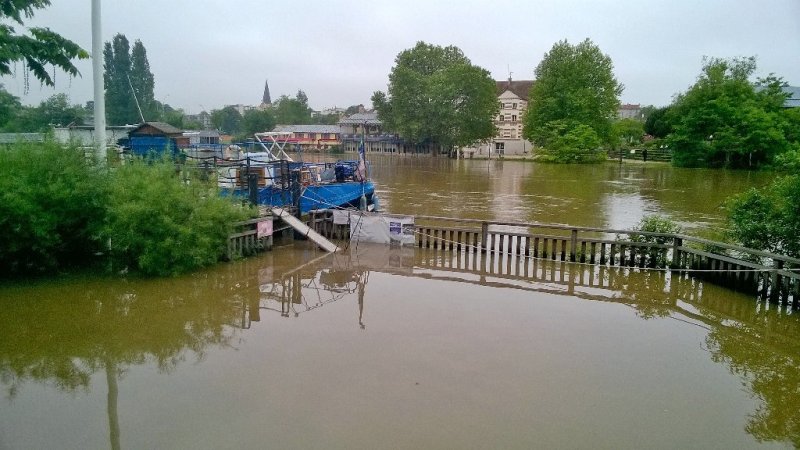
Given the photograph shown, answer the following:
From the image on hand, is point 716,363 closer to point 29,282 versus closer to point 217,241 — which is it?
point 217,241

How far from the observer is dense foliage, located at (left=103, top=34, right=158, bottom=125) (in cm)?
6581

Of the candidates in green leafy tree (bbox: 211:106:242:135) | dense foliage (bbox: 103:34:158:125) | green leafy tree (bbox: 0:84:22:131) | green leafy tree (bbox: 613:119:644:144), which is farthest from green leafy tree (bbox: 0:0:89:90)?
green leafy tree (bbox: 211:106:242:135)

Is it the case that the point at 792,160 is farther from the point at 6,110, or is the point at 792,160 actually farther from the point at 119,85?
the point at 119,85

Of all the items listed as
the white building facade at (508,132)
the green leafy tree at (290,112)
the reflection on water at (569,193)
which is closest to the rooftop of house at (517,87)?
the white building facade at (508,132)

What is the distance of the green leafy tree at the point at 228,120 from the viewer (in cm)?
10043

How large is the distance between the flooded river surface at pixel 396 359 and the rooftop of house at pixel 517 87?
73.6m

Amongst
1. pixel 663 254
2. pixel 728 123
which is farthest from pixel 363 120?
pixel 663 254

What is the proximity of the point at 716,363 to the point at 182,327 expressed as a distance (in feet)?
29.0

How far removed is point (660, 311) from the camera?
36.3 ft

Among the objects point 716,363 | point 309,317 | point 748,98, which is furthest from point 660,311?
point 748,98

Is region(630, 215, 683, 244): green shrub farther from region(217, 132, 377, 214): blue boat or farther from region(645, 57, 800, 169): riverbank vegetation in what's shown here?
region(645, 57, 800, 169): riverbank vegetation

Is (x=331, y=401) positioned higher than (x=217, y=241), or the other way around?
(x=217, y=241)

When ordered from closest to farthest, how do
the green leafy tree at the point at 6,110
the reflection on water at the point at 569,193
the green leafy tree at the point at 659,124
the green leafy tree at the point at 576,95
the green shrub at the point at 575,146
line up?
the reflection on water at the point at 569,193 → the green leafy tree at the point at 6,110 → the green shrub at the point at 575,146 → the green leafy tree at the point at 576,95 → the green leafy tree at the point at 659,124

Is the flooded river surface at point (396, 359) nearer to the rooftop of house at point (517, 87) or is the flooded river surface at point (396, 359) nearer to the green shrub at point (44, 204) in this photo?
the green shrub at point (44, 204)
